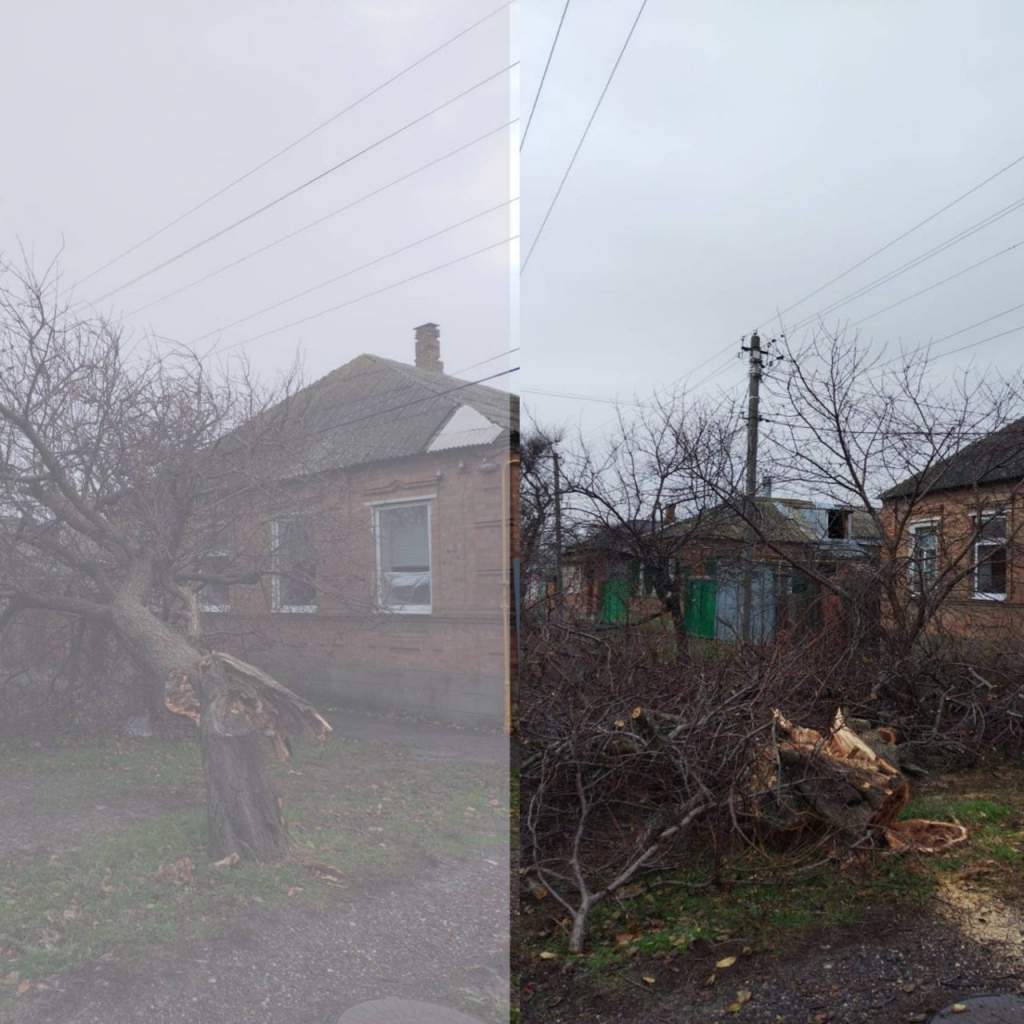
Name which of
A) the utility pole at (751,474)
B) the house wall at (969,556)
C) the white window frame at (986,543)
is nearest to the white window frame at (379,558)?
the utility pole at (751,474)

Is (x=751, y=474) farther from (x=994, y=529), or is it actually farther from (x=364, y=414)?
(x=364, y=414)

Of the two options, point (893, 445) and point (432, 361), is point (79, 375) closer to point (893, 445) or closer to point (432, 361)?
point (432, 361)

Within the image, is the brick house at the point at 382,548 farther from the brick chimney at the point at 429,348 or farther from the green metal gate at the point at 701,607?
the green metal gate at the point at 701,607

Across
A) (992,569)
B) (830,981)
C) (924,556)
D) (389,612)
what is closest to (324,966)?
(389,612)

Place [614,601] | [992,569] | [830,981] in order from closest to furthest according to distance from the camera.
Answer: [830,981] < [614,601] < [992,569]

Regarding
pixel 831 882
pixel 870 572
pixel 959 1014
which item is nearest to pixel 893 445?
pixel 870 572

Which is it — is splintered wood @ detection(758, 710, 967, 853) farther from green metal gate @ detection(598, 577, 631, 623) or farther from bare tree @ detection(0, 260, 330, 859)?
bare tree @ detection(0, 260, 330, 859)
